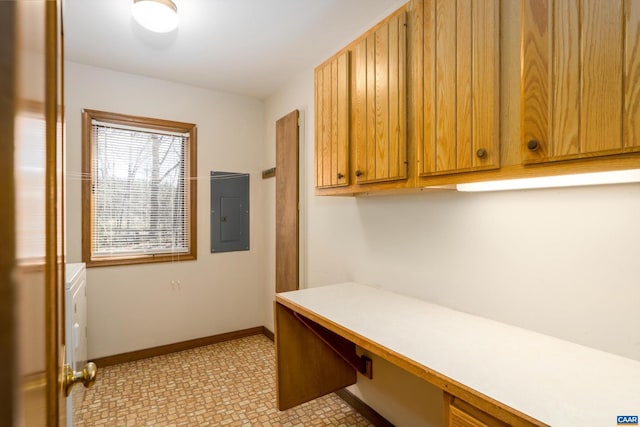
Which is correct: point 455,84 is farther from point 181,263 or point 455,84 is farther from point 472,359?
point 181,263

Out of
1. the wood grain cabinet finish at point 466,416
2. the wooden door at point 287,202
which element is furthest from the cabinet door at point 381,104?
the wooden door at point 287,202

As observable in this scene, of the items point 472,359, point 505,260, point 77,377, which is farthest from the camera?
point 505,260

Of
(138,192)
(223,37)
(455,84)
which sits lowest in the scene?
(138,192)

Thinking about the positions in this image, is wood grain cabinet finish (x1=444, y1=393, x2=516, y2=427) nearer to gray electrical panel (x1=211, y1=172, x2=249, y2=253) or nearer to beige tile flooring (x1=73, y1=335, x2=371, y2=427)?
beige tile flooring (x1=73, y1=335, x2=371, y2=427)

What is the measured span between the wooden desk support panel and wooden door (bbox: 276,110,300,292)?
829mm

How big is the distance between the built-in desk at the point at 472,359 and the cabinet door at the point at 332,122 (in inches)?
29.5

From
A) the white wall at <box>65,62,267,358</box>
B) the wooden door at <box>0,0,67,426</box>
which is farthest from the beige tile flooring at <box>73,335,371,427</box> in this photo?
the wooden door at <box>0,0,67,426</box>

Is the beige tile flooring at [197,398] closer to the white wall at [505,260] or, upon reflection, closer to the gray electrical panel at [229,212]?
the white wall at [505,260]

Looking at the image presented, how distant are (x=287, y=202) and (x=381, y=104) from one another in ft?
5.36

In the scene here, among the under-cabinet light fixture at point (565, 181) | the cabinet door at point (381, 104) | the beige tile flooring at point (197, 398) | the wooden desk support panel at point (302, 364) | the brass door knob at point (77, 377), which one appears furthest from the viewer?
the beige tile flooring at point (197, 398)

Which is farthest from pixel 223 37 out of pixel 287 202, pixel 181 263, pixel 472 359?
pixel 472 359

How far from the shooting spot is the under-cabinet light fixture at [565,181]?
1037 millimetres

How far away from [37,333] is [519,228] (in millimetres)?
1568

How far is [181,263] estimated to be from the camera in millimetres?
3254
